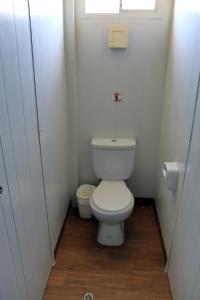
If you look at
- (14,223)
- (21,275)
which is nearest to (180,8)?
(14,223)

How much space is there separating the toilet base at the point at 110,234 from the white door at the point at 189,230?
1.83 feet

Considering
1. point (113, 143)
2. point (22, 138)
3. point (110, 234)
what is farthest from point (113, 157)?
point (22, 138)

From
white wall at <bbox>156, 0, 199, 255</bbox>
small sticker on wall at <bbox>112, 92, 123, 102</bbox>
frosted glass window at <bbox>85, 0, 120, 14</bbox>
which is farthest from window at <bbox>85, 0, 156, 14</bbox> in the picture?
small sticker on wall at <bbox>112, 92, 123, 102</bbox>

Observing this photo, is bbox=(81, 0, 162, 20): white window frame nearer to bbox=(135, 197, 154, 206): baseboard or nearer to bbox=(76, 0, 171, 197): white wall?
bbox=(76, 0, 171, 197): white wall

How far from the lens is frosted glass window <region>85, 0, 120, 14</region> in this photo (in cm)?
203

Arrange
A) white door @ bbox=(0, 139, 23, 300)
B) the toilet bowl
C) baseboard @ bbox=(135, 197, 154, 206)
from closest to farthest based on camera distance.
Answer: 1. white door @ bbox=(0, 139, 23, 300)
2. the toilet bowl
3. baseboard @ bbox=(135, 197, 154, 206)

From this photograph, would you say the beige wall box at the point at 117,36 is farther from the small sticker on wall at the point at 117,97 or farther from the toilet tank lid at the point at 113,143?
the toilet tank lid at the point at 113,143

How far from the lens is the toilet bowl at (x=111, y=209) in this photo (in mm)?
1919

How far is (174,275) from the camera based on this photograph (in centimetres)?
167

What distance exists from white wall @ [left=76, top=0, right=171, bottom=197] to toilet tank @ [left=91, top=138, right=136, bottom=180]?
0.12 m

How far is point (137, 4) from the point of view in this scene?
6.63 feet

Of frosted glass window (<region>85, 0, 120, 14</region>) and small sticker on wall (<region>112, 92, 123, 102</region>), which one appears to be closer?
frosted glass window (<region>85, 0, 120, 14</region>)

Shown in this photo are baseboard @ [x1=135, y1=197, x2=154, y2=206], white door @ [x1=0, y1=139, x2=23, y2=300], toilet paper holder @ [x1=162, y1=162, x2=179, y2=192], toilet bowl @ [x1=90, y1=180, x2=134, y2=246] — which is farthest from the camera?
baseboard @ [x1=135, y1=197, x2=154, y2=206]

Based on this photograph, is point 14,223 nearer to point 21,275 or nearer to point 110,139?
point 21,275
